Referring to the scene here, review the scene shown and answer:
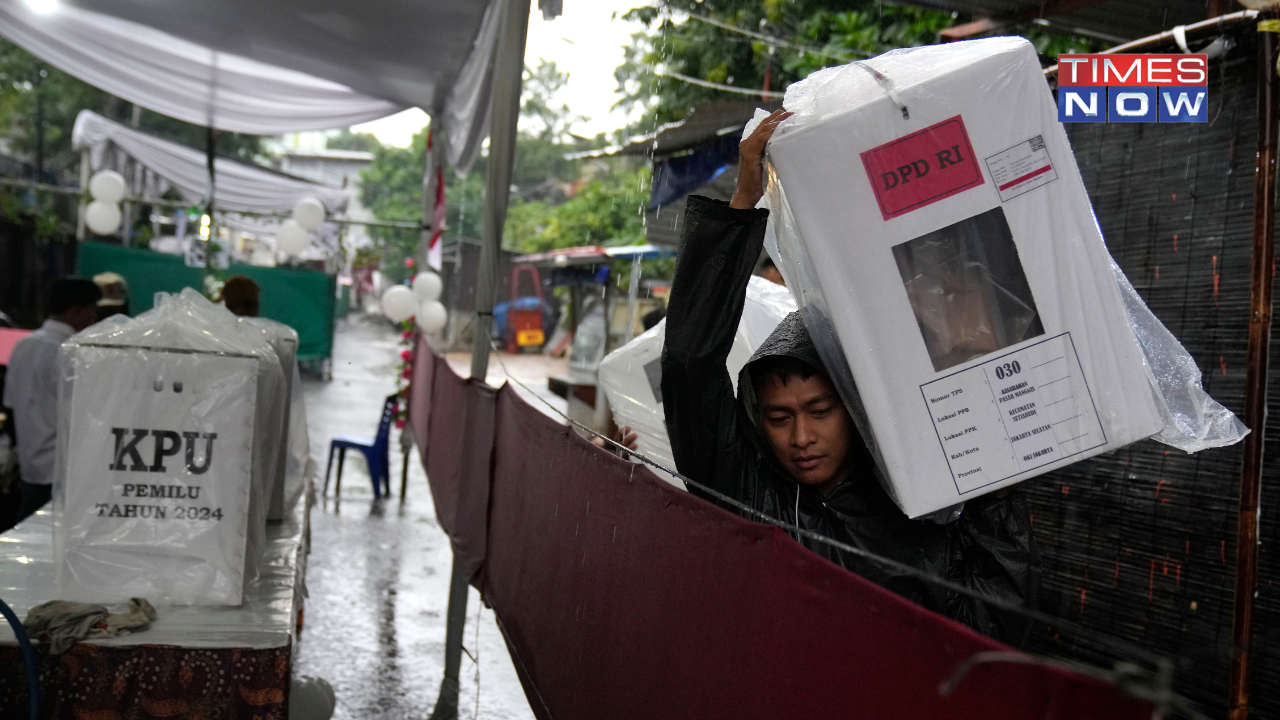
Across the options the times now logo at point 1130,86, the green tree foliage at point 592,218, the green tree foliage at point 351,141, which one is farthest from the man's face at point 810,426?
the green tree foliage at point 351,141

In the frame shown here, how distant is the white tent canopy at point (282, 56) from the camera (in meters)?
5.89

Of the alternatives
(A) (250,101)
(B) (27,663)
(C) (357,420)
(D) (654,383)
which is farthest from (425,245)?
(B) (27,663)

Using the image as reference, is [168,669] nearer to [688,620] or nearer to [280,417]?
[280,417]

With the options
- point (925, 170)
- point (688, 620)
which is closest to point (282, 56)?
point (688, 620)

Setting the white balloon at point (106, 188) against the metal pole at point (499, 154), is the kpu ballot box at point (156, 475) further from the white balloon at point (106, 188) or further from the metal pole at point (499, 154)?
the white balloon at point (106, 188)

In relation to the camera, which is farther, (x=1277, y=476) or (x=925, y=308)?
(x=1277, y=476)

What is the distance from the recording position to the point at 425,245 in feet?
34.0

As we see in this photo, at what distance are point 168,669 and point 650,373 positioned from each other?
61.9 inches

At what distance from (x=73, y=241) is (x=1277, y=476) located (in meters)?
16.1

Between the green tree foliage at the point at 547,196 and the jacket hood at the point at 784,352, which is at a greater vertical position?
the green tree foliage at the point at 547,196

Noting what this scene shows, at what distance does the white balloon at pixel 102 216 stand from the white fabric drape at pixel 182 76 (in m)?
4.25

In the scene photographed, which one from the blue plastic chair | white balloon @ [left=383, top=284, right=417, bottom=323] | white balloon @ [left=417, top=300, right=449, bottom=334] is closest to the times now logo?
the blue plastic chair

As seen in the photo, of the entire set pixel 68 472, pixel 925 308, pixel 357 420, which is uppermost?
pixel 925 308

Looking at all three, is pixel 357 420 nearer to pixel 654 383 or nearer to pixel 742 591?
pixel 654 383
